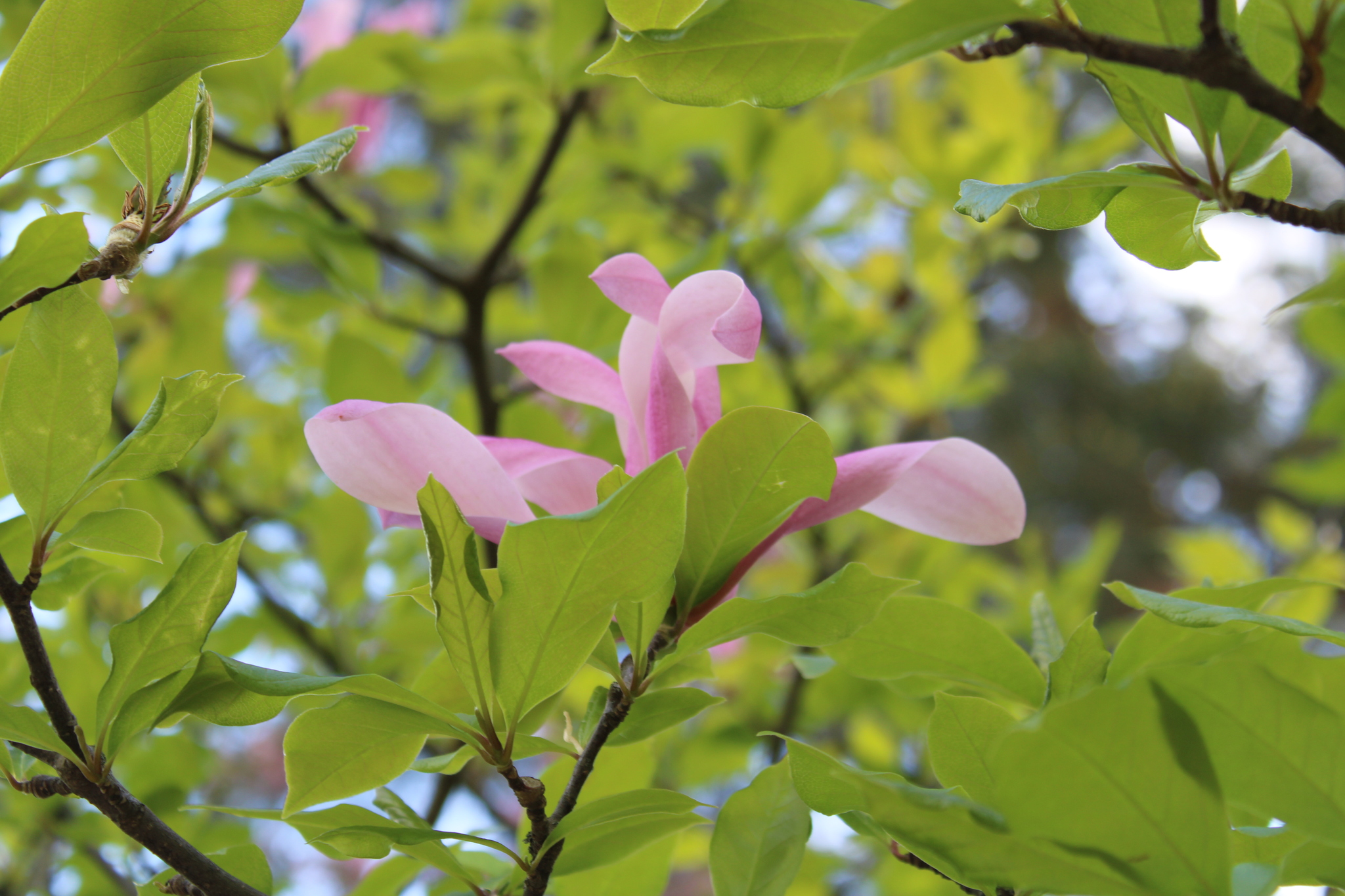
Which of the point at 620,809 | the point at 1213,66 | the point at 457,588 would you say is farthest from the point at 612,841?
the point at 1213,66

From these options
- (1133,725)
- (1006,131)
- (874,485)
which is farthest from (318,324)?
(1133,725)

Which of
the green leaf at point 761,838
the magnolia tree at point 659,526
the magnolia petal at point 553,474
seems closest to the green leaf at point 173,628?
the magnolia tree at point 659,526

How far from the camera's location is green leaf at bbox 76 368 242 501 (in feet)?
1.21

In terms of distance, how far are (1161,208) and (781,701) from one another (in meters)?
1.07

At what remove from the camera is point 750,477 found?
36 cm

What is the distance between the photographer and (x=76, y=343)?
372 millimetres

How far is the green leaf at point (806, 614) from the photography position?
1.14 feet

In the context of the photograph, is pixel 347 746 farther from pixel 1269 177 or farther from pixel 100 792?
pixel 1269 177

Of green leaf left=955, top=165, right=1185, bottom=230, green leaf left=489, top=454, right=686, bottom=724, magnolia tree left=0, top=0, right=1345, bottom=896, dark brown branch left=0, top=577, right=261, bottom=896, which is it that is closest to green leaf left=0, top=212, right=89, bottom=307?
magnolia tree left=0, top=0, right=1345, bottom=896

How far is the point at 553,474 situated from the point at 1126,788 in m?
0.24

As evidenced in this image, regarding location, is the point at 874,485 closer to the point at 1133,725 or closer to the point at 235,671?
the point at 1133,725

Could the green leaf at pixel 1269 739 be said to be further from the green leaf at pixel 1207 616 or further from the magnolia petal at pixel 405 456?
the magnolia petal at pixel 405 456

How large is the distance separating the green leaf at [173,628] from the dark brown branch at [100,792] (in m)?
0.02

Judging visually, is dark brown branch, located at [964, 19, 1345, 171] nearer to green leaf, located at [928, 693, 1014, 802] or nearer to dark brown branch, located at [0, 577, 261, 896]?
green leaf, located at [928, 693, 1014, 802]
